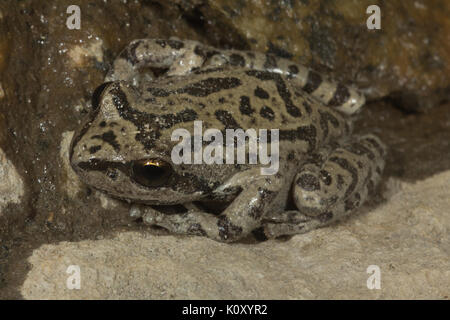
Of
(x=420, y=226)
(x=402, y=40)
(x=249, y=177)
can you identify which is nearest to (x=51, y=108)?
(x=249, y=177)

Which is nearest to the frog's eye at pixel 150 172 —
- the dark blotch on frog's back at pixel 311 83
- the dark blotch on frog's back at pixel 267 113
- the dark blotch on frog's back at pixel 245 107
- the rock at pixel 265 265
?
the rock at pixel 265 265

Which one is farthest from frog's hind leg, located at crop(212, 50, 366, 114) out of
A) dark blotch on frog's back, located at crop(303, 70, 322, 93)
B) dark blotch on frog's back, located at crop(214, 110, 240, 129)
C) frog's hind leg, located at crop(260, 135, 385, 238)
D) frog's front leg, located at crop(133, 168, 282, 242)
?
frog's front leg, located at crop(133, 168, 282, 242)

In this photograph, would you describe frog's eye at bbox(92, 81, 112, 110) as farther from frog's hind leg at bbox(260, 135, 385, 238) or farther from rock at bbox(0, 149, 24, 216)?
frog's hind leg at bbox(260, 135, 385, 238)

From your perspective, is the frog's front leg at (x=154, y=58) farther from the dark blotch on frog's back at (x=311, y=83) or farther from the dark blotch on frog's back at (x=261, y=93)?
the dark blotch on frog's back at (x=311, y=83)

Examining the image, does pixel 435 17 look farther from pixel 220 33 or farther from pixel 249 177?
pixel 249 177

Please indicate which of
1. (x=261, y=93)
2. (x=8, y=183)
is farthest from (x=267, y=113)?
(x=8, y=183)

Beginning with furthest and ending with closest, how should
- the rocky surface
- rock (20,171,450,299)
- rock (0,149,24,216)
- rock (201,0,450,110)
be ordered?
rock (201,0,450,110), rock (0,149,24,216), the rocky surface, rock (20,171,450,299)
